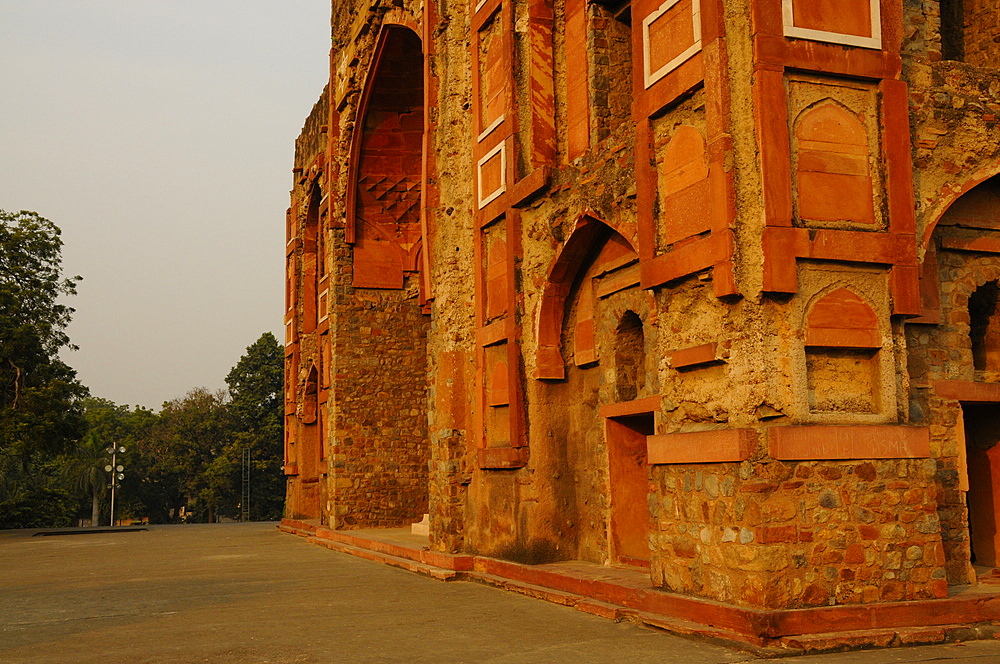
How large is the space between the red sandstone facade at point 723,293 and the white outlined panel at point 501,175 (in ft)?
0.15

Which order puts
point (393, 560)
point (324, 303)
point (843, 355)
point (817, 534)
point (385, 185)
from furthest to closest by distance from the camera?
Result: point (324, 303) → point (385, 185) → point (393, 560) → point (843, 355) → point (817, 534)

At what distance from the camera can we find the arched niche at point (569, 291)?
1023 centimetres

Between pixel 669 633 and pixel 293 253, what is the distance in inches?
840

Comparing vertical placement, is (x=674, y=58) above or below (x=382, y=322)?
above

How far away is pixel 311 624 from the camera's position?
25.5 feet

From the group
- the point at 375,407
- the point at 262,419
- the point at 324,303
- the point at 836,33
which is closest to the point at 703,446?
the point at 836,33

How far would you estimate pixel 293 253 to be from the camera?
2691 cm

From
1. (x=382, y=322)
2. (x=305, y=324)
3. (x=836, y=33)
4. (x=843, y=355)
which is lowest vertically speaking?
(x=843, y=355)

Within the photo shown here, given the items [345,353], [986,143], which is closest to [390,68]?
[345,353]

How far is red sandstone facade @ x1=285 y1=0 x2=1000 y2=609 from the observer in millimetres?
6883

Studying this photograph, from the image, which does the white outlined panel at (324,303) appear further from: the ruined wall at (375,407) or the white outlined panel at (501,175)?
the white outlined panel at (501,175)

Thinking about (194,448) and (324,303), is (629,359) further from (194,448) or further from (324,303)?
(194,448)

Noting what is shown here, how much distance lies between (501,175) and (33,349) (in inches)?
795

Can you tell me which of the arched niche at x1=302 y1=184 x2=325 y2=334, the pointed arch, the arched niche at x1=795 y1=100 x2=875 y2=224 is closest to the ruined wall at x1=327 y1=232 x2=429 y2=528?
the arched niche at x1=302 y1=184 x2=325 y2=334
